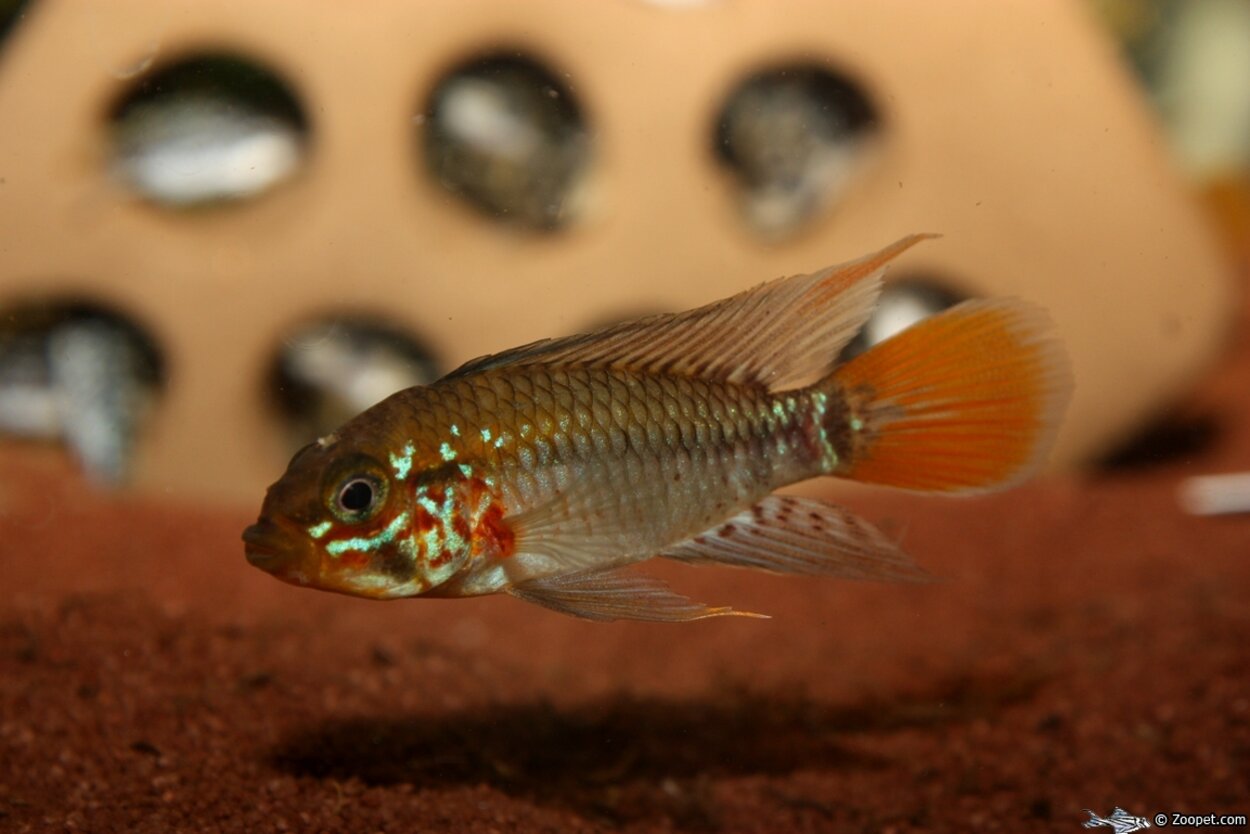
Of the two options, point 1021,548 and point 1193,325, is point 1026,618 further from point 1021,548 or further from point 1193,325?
point 1193,325

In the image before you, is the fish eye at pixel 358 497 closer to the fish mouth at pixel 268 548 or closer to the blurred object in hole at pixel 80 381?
the fish mouth at pixel 268 548

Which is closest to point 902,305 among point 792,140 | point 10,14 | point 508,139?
point 792,140

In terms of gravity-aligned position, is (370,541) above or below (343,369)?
below

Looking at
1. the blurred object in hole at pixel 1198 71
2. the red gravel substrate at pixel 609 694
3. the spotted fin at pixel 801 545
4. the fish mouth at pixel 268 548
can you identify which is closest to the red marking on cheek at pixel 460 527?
the fish mouth at pixel 268 548

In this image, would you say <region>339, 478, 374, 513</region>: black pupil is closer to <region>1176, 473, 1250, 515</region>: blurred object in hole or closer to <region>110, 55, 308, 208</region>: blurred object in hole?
<region>110, 55, 308, 208</region>: blurred object in hole

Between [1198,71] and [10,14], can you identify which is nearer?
[10,14]

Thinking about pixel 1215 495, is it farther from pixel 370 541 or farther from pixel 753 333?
pixel 370 541

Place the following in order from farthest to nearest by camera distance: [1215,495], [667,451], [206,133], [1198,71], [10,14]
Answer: [1198,71], [1215,495], [10,14], [206,133], [667,451]
